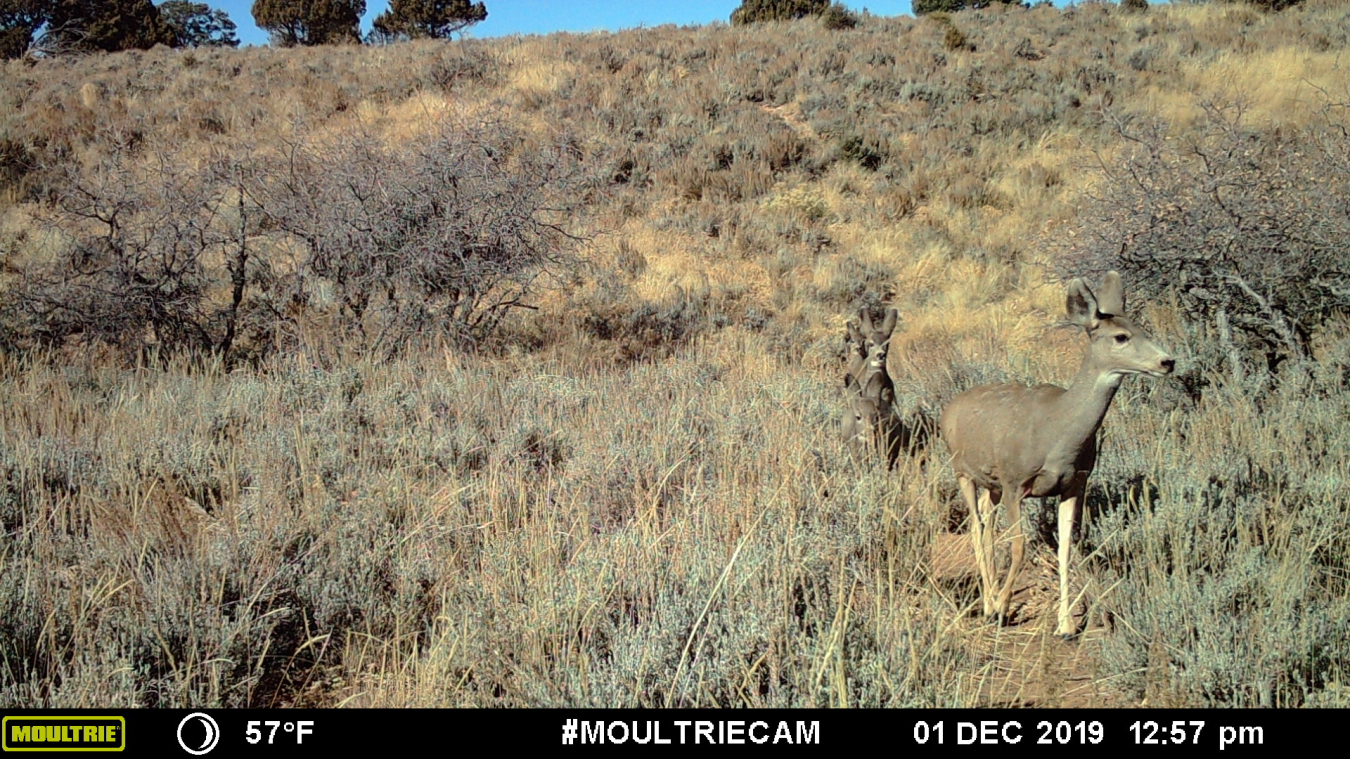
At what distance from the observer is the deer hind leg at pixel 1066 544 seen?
3.84m

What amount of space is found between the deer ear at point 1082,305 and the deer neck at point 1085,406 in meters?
0.17

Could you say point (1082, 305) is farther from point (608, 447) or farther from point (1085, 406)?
point (608, 447)

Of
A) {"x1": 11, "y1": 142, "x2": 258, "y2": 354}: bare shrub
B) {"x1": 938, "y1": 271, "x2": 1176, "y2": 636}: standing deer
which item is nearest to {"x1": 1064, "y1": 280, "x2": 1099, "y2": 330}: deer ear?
{"x1": 938, "y1": 271, "x2": 1176, "y2": 636}: standing deer

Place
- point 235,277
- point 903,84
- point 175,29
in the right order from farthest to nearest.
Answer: point 175,29 → point 903,84 → point 235,277

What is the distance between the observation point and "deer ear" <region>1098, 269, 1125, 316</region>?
3.85 metres

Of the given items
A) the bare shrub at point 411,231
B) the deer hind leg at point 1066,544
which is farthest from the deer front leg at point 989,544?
the bare shrub at point 411,231

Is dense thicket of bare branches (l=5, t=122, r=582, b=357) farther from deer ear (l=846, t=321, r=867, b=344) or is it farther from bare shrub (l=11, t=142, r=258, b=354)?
deer ear (l=846, t=321, r=867, b=344)

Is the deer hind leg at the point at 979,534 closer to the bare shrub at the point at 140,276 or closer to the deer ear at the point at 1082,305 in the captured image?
the deer ear at the point at 1082,305

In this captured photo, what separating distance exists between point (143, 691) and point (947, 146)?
17.3 metres

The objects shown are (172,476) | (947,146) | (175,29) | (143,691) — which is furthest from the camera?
(175,29)

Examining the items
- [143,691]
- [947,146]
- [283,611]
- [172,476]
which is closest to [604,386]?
[172,476]

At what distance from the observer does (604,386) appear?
25.6 ft

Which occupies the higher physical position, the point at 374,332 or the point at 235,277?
the point at 235,277

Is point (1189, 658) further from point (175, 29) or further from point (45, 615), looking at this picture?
point (175, 29)
